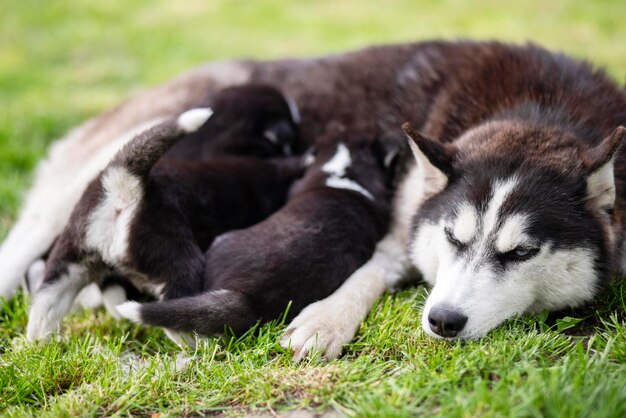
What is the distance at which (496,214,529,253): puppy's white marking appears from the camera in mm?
3240

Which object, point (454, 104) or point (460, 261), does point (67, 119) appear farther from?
point (460, 261)

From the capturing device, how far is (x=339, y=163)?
4.51 meters

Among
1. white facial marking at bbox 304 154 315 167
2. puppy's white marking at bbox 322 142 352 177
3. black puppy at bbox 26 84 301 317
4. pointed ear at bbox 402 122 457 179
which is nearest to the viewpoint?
pointed ear at bbox 402 122 457 179

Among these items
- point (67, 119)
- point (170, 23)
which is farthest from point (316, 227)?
point (170, 23)

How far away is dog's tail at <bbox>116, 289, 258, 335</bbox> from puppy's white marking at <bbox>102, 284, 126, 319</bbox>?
55cm

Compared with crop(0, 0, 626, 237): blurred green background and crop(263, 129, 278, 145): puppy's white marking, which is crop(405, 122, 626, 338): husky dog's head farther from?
crop(0, 0, 626, 237): blurred green background

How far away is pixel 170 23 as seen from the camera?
10.8 meters

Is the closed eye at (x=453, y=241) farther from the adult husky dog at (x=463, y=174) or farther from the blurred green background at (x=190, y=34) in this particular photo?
the blurred green background at (x=190, y=34)

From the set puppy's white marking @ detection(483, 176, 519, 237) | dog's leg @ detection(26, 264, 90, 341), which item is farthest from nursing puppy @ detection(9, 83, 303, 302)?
puppy's white marking @ detection(483, 176, 519, 237)

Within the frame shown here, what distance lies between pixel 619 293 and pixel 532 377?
4.08 feet

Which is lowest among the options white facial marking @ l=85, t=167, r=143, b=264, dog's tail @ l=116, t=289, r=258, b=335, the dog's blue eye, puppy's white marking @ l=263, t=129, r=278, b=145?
dog's tail @ l=116, t=289, r=258, b=335

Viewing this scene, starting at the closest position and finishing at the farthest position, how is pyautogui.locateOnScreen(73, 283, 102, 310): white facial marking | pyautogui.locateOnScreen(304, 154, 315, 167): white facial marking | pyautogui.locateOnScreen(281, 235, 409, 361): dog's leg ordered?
pyautogui.locateOnScreen(281, 235, 409, 361): dog's leg → pyautogui.locateOnScreen(73, 283, 102, 310): white facial marking → pyautogui.locateOnScreen(304, 154, 315, 167): white facial marking

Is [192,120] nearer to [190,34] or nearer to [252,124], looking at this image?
[252,124]

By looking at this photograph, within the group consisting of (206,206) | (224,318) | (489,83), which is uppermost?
(489,83)
